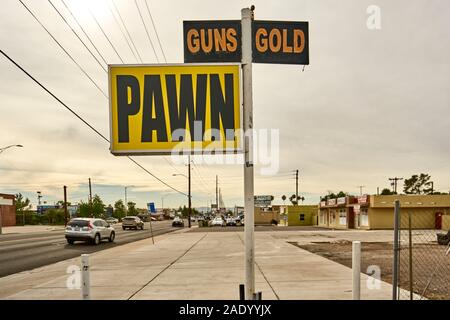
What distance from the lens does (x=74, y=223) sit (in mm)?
23625

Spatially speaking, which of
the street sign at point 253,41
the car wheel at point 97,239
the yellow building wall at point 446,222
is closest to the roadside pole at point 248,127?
the street sign at point 253,41

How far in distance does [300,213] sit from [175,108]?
6193cm

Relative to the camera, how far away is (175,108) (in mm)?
3895

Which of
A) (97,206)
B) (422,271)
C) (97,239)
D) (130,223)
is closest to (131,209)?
(97,206)

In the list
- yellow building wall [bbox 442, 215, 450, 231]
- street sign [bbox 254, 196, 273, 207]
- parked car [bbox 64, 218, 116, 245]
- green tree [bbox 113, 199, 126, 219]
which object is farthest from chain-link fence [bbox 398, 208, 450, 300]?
green tree [bbox 113, 199, 126, 219]

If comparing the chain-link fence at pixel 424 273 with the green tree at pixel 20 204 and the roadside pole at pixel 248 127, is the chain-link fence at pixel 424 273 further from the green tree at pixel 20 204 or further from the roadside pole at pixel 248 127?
the green tree at pixel 20 204

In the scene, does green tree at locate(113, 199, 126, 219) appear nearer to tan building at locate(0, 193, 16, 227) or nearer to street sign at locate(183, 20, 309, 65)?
tan building at locate(0, 193, 16, 227)

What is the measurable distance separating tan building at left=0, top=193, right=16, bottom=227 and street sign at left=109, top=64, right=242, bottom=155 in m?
73.0

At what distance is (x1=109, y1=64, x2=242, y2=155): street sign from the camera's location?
3891 mm

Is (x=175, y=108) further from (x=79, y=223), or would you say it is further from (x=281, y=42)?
(x=79, y=223)

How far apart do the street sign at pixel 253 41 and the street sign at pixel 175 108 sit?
0.58ft

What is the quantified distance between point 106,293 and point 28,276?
451cm

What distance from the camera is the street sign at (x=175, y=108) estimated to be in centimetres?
389
